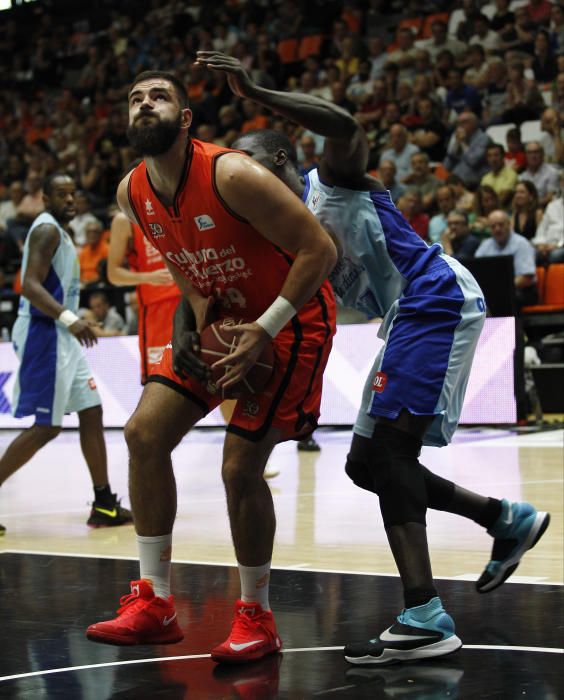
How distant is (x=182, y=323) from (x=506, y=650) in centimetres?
136

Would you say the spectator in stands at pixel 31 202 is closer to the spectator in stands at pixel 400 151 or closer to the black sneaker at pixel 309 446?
the spectator in stands at pixel 400 151

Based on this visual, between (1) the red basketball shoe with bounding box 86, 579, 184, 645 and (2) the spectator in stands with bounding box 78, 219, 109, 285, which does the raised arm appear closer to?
(1) the red basketball shoe with bounding box 86, 579, 184, 645

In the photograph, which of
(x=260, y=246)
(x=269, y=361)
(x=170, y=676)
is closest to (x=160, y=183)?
(x=260, y=246)

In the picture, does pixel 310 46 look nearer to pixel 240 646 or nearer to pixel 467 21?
pixel 467 21

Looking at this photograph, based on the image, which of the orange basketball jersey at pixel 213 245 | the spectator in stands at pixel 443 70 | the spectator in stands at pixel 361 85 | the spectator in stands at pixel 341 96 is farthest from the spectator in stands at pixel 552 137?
the orange basketball jersey at pixel 213 245

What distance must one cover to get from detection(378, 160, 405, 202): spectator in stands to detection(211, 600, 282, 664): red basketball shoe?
9.32 m

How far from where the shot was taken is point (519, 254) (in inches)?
420

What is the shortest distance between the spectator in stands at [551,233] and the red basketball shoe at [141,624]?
8.13 m

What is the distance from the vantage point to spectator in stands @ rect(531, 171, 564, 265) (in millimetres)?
11000

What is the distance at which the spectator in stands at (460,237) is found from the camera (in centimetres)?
1099

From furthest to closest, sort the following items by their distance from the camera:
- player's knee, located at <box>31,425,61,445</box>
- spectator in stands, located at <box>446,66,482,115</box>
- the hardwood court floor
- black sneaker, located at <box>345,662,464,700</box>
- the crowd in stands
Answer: spectator in stands, located at <box>446,66,482,115</box>, the crowd in stands, player's knee, located at <box>31,425,61,445</box>, the hardwood court floor, black sneaker, located at <box>345,662,464,700</box>

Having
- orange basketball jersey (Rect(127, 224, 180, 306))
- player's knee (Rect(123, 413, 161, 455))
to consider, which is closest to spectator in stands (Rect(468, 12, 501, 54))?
orange basketball jersey (Rect(127, 224, 180, 306))

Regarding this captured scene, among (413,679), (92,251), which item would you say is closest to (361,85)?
(92,251)

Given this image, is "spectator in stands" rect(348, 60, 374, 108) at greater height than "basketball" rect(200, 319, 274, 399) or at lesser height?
greater
